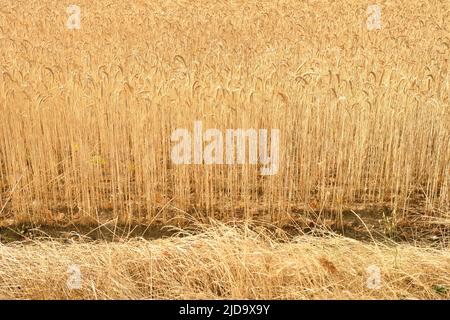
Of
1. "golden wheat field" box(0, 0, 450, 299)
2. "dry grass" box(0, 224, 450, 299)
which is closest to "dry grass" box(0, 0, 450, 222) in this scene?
"golden wheat field" box(0, 0, 450, 299)

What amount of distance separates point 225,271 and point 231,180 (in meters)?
0.92

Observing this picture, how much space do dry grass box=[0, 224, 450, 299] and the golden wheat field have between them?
1 centimetres

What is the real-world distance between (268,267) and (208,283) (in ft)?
1.14

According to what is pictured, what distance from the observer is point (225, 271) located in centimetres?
289

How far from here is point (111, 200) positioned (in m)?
3.96

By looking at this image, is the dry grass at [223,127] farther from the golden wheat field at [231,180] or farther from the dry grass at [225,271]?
the dry grass at [225,271]

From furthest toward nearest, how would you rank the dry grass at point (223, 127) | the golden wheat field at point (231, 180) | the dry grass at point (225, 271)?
the dry grass at point (223, 127), the golden wheat field at point (231, 180), the dry grass at point (225, 271)

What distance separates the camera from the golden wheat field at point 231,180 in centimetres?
288

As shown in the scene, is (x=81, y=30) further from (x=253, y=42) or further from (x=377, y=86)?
(x=377, y=86)

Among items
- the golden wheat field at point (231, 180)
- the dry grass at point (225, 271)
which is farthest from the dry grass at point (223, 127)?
the dry grass at point (225, 271)

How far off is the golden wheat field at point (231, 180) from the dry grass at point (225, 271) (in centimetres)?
1

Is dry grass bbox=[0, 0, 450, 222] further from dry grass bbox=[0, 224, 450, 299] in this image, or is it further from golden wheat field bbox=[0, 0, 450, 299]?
dry grass bbox=[0, 224, 450, 299]

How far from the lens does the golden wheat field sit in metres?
2.88

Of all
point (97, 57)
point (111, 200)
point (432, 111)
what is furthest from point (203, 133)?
point (97, 57)
